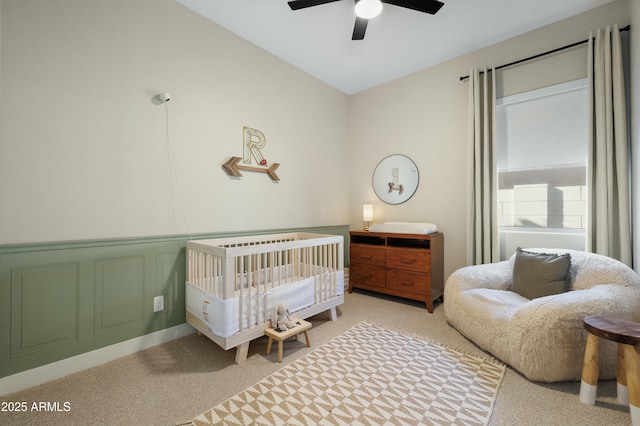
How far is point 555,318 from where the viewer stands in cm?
156

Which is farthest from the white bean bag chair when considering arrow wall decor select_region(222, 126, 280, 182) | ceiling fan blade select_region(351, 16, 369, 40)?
ceiling fan blade select_region(351, 16, 369, 40)

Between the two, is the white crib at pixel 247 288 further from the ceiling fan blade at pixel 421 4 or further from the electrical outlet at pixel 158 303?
the ceiling fan blade at pixel 421 4

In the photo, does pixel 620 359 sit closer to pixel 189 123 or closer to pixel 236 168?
pixel 236 168

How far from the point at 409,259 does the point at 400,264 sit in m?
0.13

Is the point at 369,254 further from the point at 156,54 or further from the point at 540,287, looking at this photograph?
the point at 156,54

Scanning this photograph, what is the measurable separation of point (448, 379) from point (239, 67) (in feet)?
10.5

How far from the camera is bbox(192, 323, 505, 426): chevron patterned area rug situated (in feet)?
4.42

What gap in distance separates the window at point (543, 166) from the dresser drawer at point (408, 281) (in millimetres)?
922

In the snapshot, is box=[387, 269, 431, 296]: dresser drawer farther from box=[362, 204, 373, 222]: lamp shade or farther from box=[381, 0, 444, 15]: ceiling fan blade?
box=[381, 0, 444, 15]: ceiling fan blade

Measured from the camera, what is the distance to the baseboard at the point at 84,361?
A: 1.57 meters

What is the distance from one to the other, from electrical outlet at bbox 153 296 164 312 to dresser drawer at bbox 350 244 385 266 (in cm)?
213

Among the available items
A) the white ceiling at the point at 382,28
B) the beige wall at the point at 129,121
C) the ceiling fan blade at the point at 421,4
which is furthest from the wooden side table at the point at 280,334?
the white ceiling at the point at 382,28

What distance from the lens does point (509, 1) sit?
2.25m

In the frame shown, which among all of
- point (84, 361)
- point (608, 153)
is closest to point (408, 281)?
point (608, 153)
